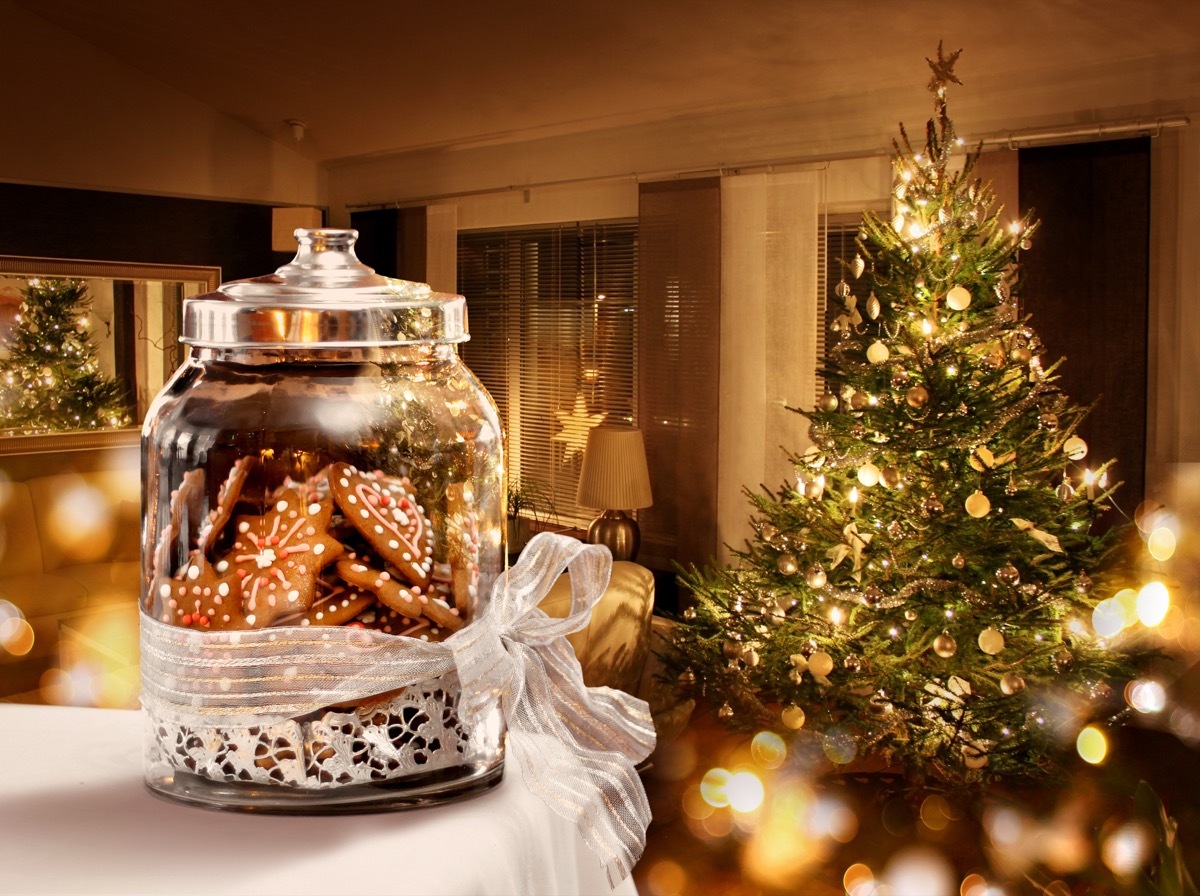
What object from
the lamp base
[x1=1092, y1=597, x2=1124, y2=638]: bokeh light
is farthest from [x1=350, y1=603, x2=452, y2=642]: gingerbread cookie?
the lamp base

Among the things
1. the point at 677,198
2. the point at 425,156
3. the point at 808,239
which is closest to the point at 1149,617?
the point at 808,239

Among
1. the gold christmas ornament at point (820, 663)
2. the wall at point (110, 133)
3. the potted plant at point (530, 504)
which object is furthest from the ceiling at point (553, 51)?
the gold christmas ornament at point (820, 663)

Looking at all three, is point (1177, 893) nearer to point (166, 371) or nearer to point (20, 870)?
point (20, 870)

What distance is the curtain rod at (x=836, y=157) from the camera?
364cm

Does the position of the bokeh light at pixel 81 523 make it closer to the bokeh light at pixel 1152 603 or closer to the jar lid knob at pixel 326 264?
the bokeh light at pixel 1152 603

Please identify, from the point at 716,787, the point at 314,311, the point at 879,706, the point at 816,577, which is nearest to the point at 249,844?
the point at 314,311

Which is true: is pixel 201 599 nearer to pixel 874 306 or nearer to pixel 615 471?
pixel 874 306

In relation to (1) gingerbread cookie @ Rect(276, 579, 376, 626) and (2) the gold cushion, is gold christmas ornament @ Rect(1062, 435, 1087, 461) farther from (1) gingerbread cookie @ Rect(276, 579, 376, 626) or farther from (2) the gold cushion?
(1) gingerbread cookie @ Rect(276, 579, 376, 626)

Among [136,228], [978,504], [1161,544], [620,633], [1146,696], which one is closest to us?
[978,504]

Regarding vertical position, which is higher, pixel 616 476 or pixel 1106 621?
pixel 616 476

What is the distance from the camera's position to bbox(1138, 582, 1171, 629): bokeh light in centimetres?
289

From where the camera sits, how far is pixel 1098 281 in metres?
3.78

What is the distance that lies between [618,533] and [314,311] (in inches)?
175

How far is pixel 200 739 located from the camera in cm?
49
